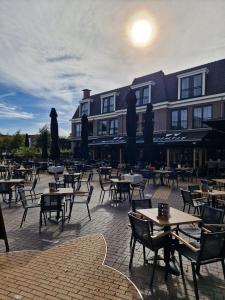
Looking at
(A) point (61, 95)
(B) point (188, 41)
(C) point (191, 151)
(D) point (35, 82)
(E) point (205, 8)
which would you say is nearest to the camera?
(E) point (205, 8)

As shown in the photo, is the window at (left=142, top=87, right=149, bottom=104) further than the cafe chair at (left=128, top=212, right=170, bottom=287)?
Yes

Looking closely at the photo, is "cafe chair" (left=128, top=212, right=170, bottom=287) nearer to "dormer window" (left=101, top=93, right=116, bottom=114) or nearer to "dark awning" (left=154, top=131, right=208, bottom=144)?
"dark awning" (left=154, top=131, right=208, bottom=144)

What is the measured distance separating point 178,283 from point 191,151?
63.5 feet

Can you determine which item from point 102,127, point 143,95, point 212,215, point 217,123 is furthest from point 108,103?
point 212,215

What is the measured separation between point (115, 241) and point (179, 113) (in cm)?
2066

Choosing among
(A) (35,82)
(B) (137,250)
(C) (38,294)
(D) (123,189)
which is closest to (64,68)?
(A) (35,82)

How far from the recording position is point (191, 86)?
2362cm

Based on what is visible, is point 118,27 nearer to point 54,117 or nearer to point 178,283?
point 178,283

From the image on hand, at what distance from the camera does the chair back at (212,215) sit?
470cm

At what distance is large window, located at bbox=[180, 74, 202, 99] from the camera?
2306 cm

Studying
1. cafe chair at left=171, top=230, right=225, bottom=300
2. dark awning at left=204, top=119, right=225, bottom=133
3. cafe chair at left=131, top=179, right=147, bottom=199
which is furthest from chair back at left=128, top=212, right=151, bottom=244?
dark awning at left=204, top=119, right=225, bottom=133

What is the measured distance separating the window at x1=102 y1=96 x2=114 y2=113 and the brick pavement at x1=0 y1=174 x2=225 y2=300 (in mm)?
23426

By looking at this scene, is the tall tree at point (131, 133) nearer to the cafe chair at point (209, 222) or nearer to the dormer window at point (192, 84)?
the dormer window at point (192, 84)

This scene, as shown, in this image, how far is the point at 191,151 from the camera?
72.6ft
